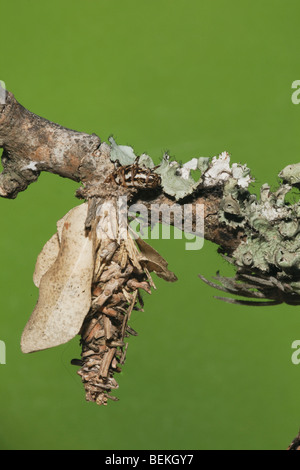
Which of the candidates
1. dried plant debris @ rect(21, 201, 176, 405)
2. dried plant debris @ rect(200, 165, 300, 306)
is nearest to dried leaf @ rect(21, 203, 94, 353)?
dried plant debris @ rect(21, 201, 176, 405)

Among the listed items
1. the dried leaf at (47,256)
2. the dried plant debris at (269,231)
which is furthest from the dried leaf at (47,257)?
the dried plant debris at (269,231)

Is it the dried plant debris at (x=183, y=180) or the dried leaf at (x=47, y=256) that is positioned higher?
the dried plant debris at (x=183, y=180)

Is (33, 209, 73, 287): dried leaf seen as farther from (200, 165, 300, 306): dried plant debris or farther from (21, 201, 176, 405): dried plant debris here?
(200, 165, 300, 306): dried plant debris

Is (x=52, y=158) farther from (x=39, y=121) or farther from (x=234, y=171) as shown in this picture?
(x=234, y=171)

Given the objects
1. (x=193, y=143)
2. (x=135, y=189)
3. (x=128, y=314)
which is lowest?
(x=128, y=314)

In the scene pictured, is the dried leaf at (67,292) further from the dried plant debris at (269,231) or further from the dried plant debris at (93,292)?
the dried plant debris at (269,231)

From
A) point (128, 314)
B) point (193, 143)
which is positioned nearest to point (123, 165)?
point (128, 314)
